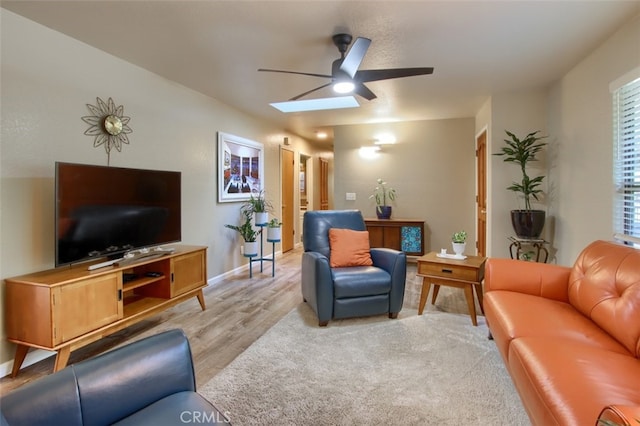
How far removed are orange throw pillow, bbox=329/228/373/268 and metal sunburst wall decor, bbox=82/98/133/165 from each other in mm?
2169

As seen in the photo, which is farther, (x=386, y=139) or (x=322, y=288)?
(x=386, y=139)

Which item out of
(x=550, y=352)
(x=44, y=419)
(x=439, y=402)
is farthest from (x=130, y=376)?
(x=550, y=352)

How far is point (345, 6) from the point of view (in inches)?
81.4

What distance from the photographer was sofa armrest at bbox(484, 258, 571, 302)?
2.20 meters

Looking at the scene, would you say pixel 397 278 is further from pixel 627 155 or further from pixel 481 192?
pixel 481 192

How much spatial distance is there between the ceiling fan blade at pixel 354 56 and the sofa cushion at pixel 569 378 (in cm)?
196

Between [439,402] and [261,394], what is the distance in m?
1.02

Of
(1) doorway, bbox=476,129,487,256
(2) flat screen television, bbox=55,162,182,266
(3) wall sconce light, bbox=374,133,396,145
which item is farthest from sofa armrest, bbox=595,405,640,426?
(3) wall sconce light, bbox=374,133,396,145

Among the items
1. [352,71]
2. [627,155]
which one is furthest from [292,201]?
[627,155]

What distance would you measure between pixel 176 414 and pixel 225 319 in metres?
2.02

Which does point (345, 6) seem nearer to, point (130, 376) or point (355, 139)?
point (130, 376)

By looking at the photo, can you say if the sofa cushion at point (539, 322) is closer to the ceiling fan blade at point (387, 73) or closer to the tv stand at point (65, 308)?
the ceiling fan blade at point (387, 73)

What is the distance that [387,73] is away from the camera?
249cm

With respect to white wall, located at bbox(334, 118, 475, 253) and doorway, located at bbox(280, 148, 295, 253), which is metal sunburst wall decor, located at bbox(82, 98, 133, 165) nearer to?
doorway, located at bbox(280, 148, 295, 253)
